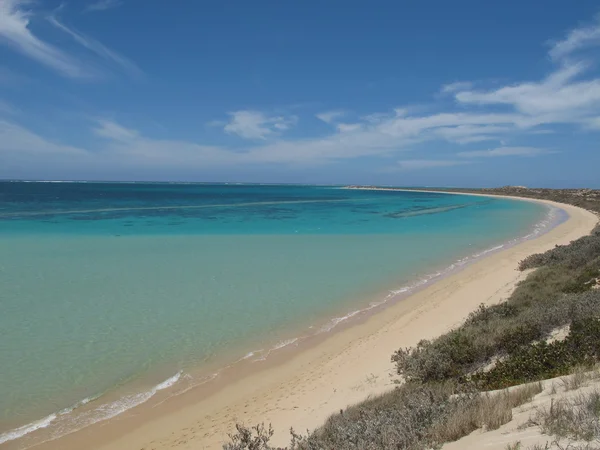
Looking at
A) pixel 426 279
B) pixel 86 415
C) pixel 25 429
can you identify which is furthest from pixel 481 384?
pixel 426 279

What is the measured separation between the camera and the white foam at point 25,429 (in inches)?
243

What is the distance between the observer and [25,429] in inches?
251

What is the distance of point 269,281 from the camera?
15352 mm

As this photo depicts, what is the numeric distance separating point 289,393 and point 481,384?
11.5ft

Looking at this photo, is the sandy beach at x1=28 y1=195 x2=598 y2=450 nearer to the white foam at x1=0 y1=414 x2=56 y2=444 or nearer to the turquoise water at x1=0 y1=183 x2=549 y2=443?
the white foam at x1=0 y1=414 x2=56 y2=444

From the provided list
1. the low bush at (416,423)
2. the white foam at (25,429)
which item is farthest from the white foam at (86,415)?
the low bush at (416,423)

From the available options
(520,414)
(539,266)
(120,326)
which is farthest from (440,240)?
(520,414)

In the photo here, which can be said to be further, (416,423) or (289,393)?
(289,393)

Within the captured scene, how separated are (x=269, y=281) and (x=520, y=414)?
1185 cm

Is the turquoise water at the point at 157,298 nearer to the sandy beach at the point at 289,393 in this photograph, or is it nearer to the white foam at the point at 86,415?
the white foam at the point at 86,415

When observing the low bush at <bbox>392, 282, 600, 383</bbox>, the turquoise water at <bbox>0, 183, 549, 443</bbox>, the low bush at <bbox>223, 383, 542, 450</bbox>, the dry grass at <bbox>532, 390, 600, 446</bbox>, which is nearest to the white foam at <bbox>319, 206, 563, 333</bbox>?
the turquoise water at <bbox>0, 183, 549, 443</bbox>

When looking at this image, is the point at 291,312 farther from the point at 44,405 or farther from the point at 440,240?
the point at 440,240

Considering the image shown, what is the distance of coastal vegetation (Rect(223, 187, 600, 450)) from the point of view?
3.84 m

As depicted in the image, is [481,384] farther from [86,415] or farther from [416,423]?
[86,415]
